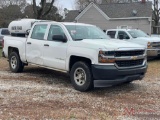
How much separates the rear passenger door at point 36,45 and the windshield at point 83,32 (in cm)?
103

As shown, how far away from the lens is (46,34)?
27.3ft

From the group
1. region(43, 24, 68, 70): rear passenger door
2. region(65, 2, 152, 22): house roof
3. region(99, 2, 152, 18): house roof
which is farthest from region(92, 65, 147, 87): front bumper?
region(99, 2, 152, 18): house roof

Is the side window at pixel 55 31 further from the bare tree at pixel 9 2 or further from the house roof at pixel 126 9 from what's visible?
the bare tree at pixel 9 2

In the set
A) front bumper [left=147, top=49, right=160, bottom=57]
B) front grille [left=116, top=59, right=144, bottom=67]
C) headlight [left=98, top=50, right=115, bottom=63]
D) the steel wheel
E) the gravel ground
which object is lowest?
the gravel ground

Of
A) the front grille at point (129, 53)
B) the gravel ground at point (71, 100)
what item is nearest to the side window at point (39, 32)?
the gravel ground at point (71, 100)

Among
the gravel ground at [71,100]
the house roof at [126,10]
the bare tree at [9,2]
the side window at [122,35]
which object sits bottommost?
the gravel ground at [71,100]

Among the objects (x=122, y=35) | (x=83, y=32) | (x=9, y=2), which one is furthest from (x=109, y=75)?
(x=9, y=2)

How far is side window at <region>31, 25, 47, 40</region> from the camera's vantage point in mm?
8531

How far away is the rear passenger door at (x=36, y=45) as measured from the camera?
27.6 ft

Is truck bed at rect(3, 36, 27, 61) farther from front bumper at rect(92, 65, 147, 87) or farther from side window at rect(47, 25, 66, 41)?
front bumper at rect(92, 65, 147, 87)

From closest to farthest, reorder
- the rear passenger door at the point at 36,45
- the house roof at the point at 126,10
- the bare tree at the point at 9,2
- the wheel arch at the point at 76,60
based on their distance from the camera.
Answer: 1. the wheel arch at the point at 76,60
2. the rear passenger door at the point at 36,45
3. the house roof at the point at 126,10
4. the bare tree at the point at 9,2

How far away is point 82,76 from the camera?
7133 millimetres

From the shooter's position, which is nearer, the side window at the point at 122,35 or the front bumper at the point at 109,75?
the front bumper at the point at 109,75

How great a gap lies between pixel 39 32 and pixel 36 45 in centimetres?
46
